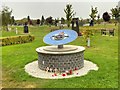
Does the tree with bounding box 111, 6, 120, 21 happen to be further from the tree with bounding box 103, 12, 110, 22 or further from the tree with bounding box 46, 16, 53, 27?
the tree with bounding box 46, 16, 53, 27

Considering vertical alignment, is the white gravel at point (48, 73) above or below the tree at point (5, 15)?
below

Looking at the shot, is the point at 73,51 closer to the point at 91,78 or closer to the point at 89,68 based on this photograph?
the point at 89,68

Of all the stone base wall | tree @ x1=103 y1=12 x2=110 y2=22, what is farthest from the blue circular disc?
tree @ x1=103 y1=12 x2=110 y2=22

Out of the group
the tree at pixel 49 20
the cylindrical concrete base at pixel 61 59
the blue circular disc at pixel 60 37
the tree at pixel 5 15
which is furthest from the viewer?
the tree at pixel 49 20

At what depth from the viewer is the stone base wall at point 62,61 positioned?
1055 cm

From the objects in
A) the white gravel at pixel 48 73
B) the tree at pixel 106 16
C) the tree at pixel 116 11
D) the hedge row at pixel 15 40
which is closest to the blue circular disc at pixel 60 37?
the white gravel at pixel 48 73

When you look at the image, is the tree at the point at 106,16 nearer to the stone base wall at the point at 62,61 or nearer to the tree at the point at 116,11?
the tree at the point at 116,11

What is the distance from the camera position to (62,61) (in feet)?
34.7

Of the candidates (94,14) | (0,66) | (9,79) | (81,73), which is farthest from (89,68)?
(94,14)

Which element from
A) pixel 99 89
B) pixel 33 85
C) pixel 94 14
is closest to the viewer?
pixel 99 89

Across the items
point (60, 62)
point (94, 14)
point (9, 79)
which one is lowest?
point (9, 79)

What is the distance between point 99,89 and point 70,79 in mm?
1594

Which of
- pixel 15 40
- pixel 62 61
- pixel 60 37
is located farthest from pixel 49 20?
pixel 62 61

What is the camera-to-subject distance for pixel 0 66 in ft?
40.9
